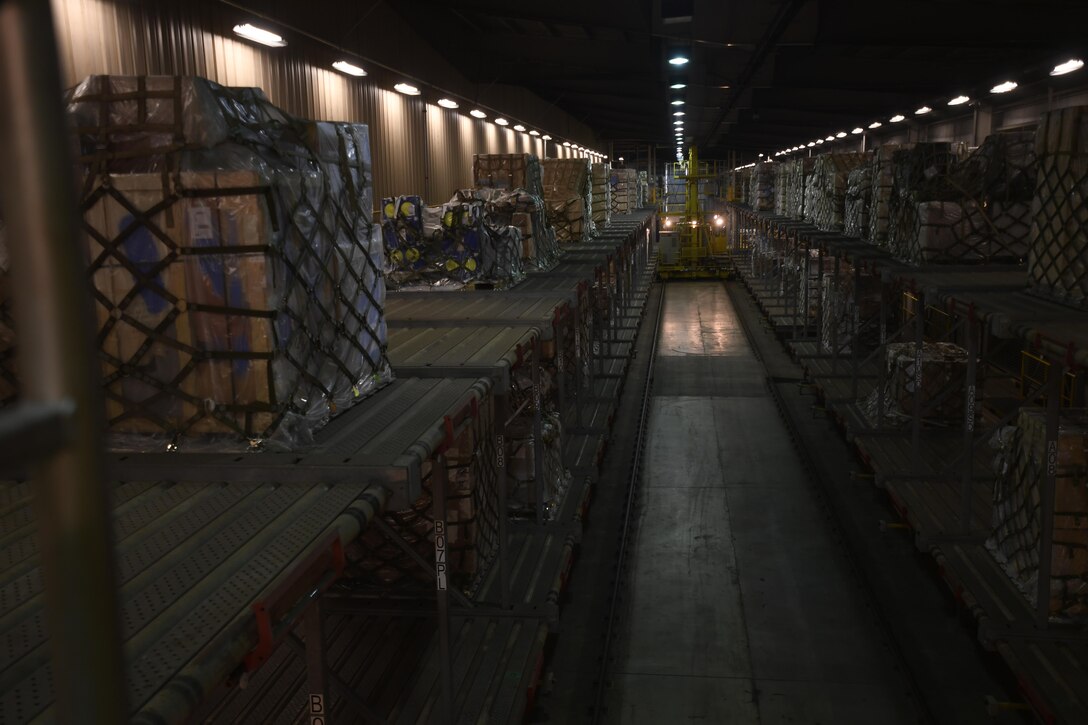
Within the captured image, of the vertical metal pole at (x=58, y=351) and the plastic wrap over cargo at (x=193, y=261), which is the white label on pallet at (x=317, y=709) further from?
the vertical metal pole at (x=58, y=351)

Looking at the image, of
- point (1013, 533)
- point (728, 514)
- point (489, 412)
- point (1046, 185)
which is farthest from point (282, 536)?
point (728, 514)

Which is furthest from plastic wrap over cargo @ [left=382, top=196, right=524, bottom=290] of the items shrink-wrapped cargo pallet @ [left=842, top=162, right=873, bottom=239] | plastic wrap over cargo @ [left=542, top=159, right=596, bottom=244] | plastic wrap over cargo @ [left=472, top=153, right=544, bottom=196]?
plastic wrap over cargo @ [left=542, top=159, right=596, bottom=244]

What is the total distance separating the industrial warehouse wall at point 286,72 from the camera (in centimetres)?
797

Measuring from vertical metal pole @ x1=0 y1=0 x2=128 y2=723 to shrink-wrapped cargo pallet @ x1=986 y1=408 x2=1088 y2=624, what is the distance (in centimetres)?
707

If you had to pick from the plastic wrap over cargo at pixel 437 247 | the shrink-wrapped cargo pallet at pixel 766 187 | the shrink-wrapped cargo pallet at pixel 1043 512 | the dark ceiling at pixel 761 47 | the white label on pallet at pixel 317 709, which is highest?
the dark ceiling at pixel 761 47

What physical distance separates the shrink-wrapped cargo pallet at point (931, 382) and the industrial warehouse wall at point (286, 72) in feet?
28.0

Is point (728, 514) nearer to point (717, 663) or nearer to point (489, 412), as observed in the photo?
point (717, 663)

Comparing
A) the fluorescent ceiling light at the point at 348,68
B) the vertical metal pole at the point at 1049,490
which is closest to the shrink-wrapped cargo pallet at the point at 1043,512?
the vertical metal pole at the point at 1049,490

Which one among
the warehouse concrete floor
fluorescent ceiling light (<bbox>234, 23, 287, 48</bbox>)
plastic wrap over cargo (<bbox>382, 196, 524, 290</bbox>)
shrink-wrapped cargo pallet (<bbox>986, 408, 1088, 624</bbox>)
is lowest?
the warehouse concrete floor

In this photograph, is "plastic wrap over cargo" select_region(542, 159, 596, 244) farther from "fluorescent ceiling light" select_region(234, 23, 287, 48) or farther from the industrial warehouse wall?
"fluorescent ceiling light" select_region(234, 23, 287, 48)

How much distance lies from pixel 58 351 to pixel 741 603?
8930 millimetres

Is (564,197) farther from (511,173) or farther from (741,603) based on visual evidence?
(741,603)

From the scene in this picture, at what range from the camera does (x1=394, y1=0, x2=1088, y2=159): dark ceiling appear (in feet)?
43.5

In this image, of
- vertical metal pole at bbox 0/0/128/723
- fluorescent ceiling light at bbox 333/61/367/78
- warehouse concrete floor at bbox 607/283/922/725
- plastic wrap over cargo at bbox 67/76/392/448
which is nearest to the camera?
vertical metal pole at bbox 0/0/128/723
